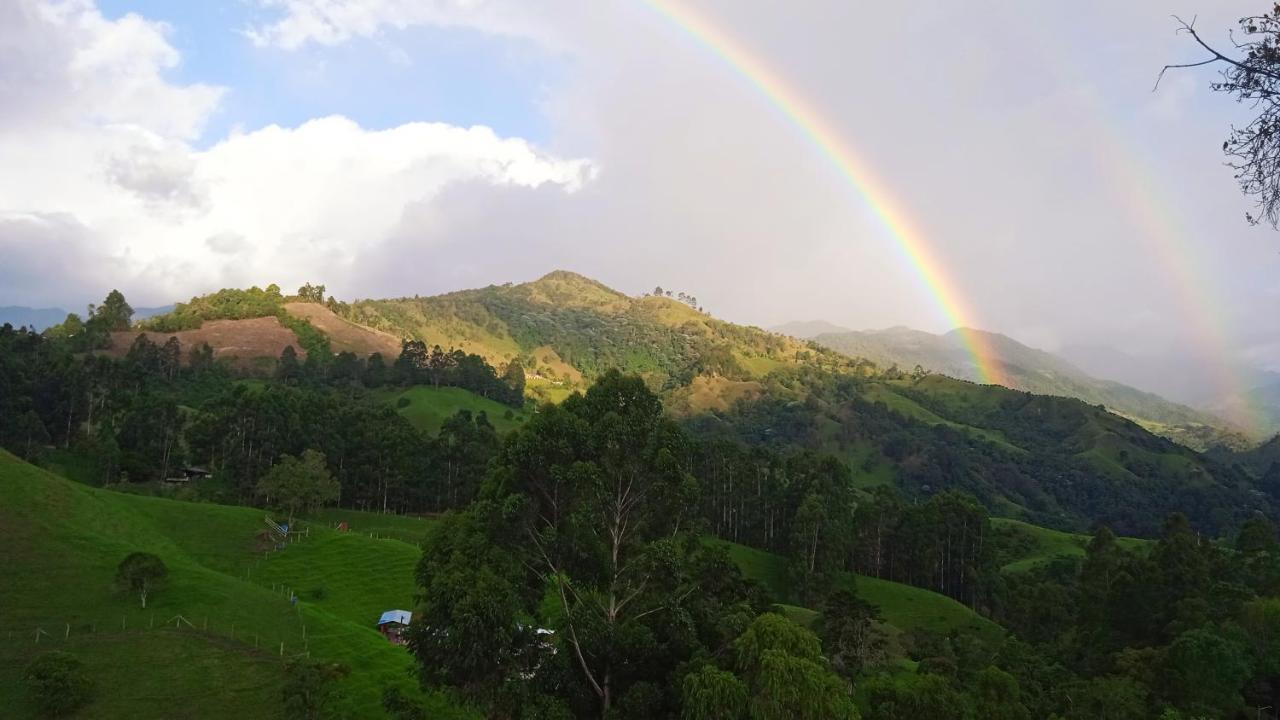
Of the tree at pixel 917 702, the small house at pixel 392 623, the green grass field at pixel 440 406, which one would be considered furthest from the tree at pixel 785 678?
the green grass field at pixel 440 406

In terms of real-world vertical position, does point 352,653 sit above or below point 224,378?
below

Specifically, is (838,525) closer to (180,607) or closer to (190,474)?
(180,607)

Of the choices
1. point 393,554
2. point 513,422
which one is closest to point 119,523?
point 393,554

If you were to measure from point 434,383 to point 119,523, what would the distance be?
135256 mm

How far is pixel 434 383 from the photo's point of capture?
197m

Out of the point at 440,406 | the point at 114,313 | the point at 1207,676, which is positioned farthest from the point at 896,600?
the point at 114,313

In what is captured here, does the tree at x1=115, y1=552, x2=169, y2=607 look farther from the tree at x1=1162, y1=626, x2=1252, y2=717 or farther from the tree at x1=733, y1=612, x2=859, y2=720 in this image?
the tree at x1=1162, y1=626, x2=1252, y2=717

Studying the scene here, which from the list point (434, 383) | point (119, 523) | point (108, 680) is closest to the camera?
point (108, 680)

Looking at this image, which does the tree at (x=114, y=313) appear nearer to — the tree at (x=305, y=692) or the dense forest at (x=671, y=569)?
the dense forest at (x=671, y=569)

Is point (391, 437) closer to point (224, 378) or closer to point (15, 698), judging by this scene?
point (15, 698)

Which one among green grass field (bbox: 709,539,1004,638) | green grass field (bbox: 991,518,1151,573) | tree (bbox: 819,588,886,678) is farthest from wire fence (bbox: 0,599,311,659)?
green grass field (bbox: 991,518,1151,573)

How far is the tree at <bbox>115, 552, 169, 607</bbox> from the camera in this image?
4719 cm

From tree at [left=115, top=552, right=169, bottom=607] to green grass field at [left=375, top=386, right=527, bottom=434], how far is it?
110556 millimetres

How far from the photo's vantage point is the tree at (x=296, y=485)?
78.4m
